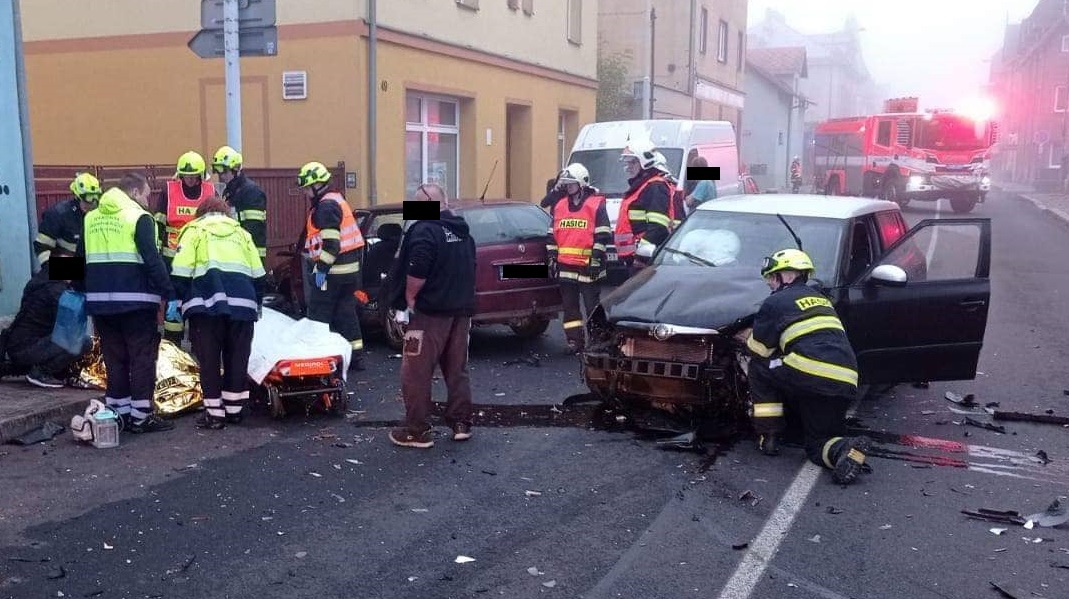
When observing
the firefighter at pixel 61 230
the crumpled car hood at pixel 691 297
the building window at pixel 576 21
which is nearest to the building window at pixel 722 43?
the building window at pixel 576 21

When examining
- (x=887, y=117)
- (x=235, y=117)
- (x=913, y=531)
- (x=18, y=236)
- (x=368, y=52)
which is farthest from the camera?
(x=887, y=117)

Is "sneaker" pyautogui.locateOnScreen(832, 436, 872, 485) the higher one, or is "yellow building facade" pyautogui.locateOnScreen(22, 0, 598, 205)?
"yellow building facade" pyautogui.locateOnScreen(22, 0, 598, 205)

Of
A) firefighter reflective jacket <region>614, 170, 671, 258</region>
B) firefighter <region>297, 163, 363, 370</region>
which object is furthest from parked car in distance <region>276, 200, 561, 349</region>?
firefighter reflective jacket <region>614, 170, 671, 258</region>

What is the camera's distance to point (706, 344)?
21.2ft

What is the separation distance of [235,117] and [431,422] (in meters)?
4.20

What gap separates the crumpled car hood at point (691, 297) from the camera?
261 inches

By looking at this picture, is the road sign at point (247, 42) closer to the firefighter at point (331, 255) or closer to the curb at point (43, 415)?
the firefighter at point (331, 255)

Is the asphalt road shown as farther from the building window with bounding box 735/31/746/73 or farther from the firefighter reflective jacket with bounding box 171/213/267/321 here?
the building window with bounding box 735/31/746/73

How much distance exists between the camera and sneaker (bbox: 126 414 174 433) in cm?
709

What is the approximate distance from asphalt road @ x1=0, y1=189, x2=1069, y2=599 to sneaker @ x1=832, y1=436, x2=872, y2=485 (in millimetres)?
79

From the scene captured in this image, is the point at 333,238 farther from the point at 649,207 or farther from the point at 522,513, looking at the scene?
the point at 522,513

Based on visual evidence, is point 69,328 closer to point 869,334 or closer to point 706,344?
point 706,344

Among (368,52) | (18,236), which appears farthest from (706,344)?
(368,52)

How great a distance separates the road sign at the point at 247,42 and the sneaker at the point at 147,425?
13.0 ft
